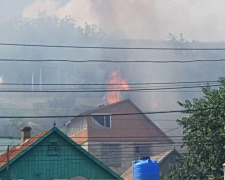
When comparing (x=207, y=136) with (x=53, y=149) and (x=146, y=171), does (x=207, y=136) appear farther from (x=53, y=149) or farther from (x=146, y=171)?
(x=146, y=171)

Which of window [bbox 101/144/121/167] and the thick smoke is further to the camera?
the thick smoke

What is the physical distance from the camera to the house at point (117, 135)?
7169 centimetres

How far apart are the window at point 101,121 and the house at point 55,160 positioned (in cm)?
3670

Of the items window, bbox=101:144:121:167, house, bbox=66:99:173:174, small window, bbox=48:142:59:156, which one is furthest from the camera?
window, bbox=101:144:121:167

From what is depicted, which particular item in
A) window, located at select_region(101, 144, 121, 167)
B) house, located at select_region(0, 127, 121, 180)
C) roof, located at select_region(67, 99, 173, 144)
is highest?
roof, located at select_region(67, 99, 173, 144)

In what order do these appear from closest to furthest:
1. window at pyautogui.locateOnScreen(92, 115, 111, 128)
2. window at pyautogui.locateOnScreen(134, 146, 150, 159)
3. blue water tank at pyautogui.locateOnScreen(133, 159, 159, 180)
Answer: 1. blue water tank at pyautogui.locateOnScreen(133, 159, 159, 180)
2. window at pyautogui.locateOnScreen(92, 115, 111, 128)
3. window at pyautogui.locateOnScreen(134, 146, 150, 159)

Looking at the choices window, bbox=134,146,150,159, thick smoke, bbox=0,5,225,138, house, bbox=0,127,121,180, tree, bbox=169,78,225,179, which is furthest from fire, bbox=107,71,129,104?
house, bbox=0,127,121,180

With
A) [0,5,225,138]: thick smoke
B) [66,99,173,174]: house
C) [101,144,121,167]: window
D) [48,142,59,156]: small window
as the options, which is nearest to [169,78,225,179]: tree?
[48,142,59,156]: small window

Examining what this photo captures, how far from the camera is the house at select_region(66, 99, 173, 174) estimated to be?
7169cm

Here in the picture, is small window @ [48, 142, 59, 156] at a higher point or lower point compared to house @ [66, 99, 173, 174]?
lower

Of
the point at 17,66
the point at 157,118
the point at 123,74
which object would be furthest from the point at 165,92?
the point at 17,66

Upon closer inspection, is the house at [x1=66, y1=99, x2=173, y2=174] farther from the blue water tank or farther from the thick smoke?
the blue water tank

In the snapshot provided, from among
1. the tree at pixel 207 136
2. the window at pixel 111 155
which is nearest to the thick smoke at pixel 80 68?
the window at pixel 111 155

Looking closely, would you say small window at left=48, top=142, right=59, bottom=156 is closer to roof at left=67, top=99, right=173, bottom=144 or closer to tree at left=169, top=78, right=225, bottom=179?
tree at left=169, top=78, right=225, bottom=179
